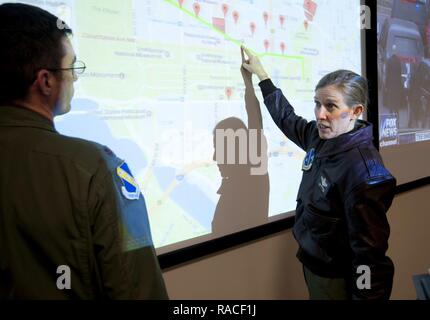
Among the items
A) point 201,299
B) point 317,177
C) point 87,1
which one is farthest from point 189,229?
point 87,1

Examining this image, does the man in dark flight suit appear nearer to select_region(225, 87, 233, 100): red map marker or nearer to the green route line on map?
the green route line on map

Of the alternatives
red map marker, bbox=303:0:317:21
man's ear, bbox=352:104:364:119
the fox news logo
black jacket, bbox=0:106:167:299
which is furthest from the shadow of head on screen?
the fox news logo

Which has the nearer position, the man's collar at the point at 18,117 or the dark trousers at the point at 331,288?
the man's collar at the point at 18,117

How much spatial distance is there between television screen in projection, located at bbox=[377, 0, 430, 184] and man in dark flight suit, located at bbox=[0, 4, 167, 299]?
6.96ft

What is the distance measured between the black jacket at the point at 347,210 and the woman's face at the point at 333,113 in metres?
0.04

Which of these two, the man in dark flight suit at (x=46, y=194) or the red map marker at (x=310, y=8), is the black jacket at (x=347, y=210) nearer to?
the red map marker at (x=310, y=8)

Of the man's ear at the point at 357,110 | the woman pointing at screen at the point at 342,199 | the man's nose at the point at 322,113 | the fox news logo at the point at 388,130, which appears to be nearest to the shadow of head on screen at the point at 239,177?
the woman pointing at screen at the point at 342,199

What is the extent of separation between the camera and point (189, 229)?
1494 mm

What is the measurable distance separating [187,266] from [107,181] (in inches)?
31.3

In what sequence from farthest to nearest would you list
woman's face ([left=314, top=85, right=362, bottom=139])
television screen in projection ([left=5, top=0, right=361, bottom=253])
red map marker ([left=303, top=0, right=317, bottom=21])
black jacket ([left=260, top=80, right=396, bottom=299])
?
1. red map marker ([left=303, top=0, right=317, bottom=21])
2. woman's face ([left=314, top=85, right=362, bottom=139])
3. black jacket ([left=260, top=80, right=396, bottom=299])
4. television screen in projection ([left=5, top=0, right=361, bottom=253])

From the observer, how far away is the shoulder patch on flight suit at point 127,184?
846 mm

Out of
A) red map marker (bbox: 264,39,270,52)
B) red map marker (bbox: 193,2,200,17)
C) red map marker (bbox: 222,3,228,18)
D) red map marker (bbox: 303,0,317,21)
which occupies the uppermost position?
red map marker (bbox: 303,0,317,21)

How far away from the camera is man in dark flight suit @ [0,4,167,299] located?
76 cm

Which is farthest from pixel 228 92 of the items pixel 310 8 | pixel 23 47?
pixel 23 47
